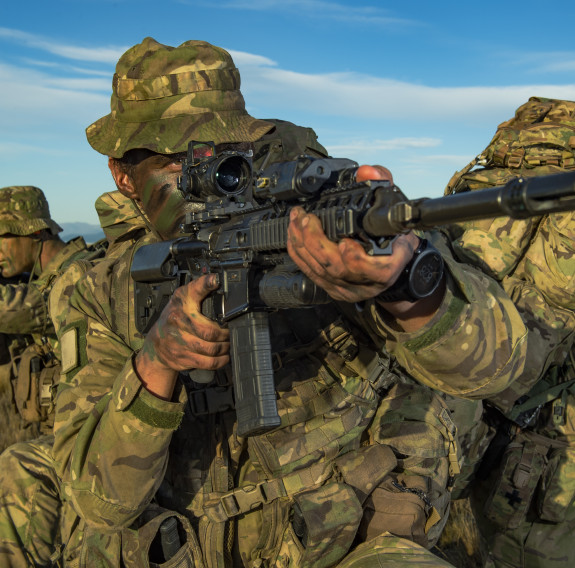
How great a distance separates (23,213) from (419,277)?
685 cm

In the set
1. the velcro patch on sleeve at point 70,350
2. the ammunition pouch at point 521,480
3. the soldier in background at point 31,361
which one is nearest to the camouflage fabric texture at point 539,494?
the ammunition pouch at point 521,480

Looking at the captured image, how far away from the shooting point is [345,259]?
2.12 metres

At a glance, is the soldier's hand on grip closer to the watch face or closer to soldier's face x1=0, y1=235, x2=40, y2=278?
the watch face

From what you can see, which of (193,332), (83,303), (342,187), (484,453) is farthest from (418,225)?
(484,453)

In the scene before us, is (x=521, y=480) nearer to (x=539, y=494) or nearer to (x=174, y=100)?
(x=539, y=494)

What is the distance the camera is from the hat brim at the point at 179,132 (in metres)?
3.45

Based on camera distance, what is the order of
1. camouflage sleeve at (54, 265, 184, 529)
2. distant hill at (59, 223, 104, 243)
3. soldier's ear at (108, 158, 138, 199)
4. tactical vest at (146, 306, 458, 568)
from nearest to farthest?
camouflage sleeve at (54, 265, 184, 529), tactical vest at (146, 306, 458, 568), soldier's ear at (108, 158, 138, 199), distant hill at (59, 223, 104, 243)

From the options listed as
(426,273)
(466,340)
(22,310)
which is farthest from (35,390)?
(426,273)

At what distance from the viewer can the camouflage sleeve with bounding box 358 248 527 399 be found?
7.99ft

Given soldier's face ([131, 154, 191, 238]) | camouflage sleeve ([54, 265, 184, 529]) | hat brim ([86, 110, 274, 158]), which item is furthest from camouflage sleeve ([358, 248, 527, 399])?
hat brim ([86, 110, 274, 158])

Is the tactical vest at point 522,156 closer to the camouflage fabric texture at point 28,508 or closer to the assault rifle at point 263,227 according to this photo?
the assault rifle at point 263,227

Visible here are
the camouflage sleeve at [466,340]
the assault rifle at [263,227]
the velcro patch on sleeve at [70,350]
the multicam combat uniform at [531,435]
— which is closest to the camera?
the assault rifle at [263,227]

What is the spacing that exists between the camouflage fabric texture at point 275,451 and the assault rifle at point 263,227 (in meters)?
0.33

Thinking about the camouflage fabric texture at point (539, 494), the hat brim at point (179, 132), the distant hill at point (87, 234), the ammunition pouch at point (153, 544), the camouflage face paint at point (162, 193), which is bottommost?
the camouflage fabric texture at point (539, 494)
